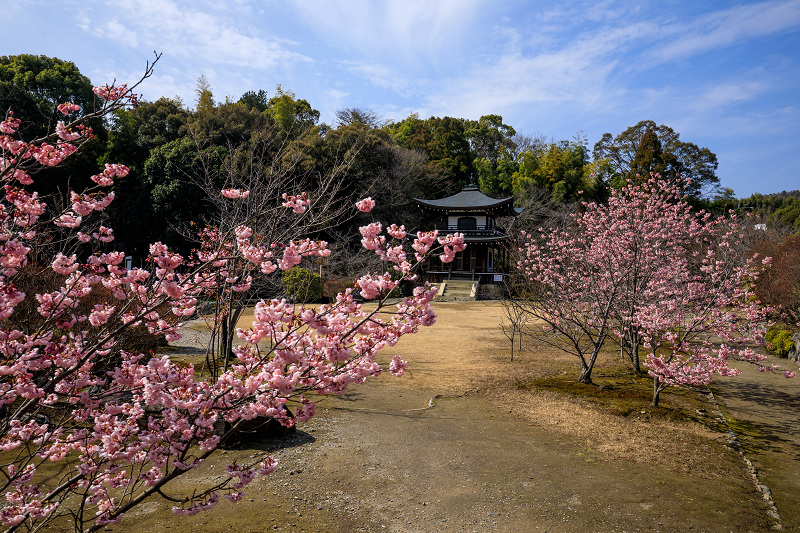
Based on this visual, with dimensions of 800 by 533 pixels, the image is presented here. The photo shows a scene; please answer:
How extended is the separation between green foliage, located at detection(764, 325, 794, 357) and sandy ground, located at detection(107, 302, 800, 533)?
3.83m

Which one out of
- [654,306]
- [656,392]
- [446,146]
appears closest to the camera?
[656,392]

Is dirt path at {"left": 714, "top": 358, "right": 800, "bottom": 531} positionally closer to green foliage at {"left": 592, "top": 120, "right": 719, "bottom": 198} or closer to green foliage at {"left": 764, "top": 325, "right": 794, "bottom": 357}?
green foliage at {"left": 764, "top": 325, "right": 794, "bottom": 357}

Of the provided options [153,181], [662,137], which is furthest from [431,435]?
[662,137]

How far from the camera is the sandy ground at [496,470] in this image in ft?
12.9

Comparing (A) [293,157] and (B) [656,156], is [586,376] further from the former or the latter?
(B) [656,156]

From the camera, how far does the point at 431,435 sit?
19.2 feet

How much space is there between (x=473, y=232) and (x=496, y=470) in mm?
25958

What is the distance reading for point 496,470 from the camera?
4.86 m

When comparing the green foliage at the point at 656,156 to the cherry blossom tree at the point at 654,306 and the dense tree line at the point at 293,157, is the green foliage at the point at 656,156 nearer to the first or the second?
the dense tree line at the point at 293,157

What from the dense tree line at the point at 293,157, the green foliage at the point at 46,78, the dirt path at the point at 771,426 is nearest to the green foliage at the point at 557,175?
the dense tree line at the point at 293,157

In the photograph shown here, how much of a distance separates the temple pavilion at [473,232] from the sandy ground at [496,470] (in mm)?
21525

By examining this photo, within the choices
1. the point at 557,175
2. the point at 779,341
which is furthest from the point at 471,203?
the point at 779,341

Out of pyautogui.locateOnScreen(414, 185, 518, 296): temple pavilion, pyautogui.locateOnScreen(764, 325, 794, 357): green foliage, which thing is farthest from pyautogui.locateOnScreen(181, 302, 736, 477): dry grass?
pyautogui.locateOnScreen(414, 185, 518, 296): temple pavilion

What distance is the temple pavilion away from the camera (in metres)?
29.2
